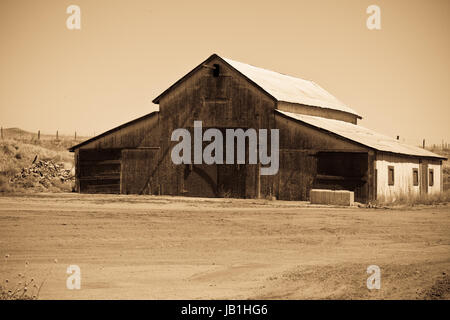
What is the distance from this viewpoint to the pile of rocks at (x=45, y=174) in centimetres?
4134

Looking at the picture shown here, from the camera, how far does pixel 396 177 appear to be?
3328cm

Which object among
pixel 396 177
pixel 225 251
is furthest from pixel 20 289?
pixel 396 177

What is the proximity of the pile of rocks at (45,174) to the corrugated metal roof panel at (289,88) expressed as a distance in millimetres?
14598

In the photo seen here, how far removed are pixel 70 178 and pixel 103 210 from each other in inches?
795

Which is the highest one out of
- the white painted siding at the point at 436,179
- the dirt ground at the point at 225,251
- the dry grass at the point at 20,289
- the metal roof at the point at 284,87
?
the metal roof at the point at 284,87

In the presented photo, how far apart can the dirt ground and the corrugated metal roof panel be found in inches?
420

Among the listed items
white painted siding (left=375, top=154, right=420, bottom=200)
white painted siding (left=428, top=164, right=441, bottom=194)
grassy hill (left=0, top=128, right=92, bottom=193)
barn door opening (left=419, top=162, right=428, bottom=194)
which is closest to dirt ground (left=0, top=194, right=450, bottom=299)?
white painted siding (left=375, top=154, right=420, bottom=200)

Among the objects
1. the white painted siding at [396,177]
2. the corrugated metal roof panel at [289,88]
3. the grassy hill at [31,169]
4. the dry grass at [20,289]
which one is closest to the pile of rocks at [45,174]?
the grassy hill at [31,169]

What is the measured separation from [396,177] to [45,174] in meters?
22.9

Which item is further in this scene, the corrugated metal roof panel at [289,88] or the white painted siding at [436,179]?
the white painted siding at [436,179]

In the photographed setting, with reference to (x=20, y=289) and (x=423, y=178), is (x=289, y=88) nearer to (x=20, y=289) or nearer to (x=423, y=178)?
(x=423, y=178)

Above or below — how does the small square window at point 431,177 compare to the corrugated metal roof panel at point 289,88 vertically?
below

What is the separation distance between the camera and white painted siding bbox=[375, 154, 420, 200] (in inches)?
1222

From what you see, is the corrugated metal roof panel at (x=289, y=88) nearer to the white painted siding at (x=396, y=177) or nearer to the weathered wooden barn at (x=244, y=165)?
the weathered wooden barn at (x=244, y=165)
